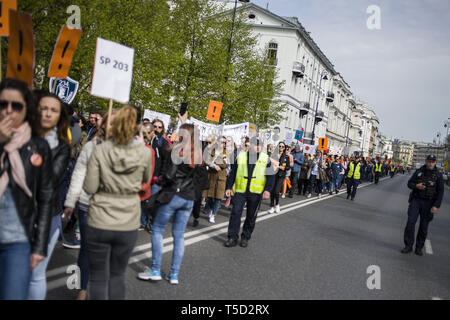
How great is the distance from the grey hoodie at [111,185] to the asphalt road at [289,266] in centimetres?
135

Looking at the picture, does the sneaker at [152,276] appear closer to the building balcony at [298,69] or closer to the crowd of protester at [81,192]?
the crowd of protester at [81,192]

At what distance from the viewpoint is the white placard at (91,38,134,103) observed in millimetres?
4969

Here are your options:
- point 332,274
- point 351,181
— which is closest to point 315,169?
point 351,181

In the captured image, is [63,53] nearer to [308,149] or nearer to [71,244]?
[71,244]

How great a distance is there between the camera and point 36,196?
297cm

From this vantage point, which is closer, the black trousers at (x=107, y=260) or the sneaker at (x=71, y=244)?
the black trousers at (x=107, y=260)

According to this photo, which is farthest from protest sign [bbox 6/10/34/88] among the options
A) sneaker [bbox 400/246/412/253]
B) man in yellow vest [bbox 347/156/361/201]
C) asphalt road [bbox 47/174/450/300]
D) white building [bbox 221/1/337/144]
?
white building [bbox 221/1/337/144]

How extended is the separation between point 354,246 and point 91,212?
21.3 feet

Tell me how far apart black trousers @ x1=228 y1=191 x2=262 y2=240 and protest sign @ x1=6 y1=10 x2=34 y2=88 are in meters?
4.06

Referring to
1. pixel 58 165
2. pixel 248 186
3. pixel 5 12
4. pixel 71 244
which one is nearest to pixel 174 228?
pixel 71 244

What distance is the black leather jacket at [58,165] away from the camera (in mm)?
3279

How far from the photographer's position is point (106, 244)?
3.47 m

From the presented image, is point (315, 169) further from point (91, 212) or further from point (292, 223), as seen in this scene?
point (91, 212)

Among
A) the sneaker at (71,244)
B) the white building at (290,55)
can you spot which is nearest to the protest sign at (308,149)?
the white building at (290,55)
